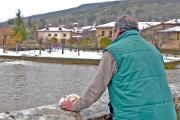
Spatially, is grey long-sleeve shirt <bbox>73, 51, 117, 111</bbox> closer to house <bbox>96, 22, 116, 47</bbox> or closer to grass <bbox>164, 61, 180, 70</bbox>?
grass <bbox>164, 61, 180, 70</bbox>

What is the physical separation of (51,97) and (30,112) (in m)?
7.66

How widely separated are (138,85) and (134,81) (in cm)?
4

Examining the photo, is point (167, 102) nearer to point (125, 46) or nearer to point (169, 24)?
point (125, 46)

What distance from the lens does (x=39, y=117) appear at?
2.12 meters

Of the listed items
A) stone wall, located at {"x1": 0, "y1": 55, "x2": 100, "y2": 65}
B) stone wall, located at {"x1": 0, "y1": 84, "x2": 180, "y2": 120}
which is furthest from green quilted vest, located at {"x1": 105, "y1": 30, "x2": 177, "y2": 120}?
stone wall, located at {"x1": 0, "y1": 55, "x2": 100, "y2": 65}

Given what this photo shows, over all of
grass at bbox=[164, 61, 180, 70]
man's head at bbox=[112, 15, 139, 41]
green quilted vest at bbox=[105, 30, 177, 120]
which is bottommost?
grass at bbox=[164, 61, 180, 70]

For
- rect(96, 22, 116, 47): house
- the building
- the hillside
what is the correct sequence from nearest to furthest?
the building
rect(96, 22, 116, 47): house
the hillside

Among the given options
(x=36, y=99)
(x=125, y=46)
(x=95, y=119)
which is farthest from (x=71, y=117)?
(x=36, y=99)

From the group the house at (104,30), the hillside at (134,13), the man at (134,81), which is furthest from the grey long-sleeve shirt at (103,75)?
the hillside at (134,13)

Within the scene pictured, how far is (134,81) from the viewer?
1576mm

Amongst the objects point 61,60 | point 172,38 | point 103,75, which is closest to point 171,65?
point 61,60

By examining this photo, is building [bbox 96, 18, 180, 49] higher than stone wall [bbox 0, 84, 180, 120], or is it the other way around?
building [bbox 96, 18, 180, 49]

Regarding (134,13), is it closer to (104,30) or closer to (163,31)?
(104,30)

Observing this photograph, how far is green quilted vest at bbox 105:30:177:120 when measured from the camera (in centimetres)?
156
